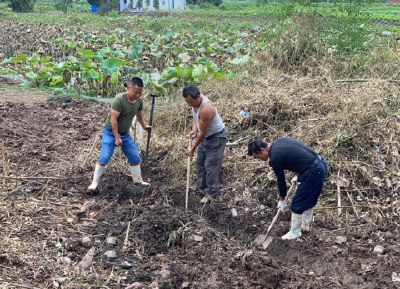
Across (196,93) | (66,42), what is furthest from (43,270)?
(66,42)

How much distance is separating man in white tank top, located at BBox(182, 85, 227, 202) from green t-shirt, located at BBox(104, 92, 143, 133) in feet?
2.39

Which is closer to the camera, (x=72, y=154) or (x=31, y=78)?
(x=72, y=154)

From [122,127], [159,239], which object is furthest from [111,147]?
[159,239]

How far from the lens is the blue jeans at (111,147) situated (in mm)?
6117

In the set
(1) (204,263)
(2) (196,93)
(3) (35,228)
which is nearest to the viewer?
(1) (204,263)

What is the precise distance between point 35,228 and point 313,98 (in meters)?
4.49

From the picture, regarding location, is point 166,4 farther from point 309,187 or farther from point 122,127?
point 309,187

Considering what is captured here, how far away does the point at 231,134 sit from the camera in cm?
736

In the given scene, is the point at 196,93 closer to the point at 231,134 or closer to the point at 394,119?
the point at 231,134

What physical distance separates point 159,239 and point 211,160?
140cm

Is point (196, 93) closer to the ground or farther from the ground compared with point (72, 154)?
farther from the ground

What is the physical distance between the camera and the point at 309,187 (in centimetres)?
502

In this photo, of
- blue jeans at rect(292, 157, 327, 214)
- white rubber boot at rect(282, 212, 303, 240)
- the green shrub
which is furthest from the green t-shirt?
the green shrub

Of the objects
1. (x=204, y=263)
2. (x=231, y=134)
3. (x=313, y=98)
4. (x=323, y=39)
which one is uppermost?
(x=323, y=39)
